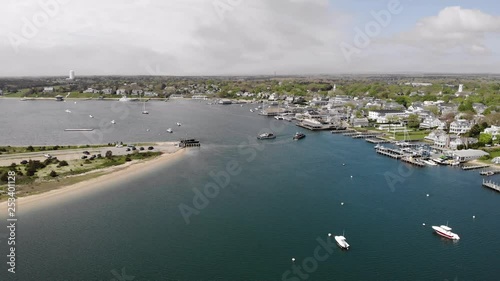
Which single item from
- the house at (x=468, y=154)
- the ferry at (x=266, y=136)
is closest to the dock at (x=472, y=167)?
the house at (x=468, y=154)

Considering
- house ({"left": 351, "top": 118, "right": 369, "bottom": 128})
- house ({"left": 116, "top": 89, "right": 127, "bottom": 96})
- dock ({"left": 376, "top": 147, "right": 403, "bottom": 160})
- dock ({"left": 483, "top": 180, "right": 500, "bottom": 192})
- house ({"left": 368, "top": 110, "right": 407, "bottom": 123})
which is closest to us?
dock ({"left": 483, "top": 180, "right": 500, "bottom": 192})

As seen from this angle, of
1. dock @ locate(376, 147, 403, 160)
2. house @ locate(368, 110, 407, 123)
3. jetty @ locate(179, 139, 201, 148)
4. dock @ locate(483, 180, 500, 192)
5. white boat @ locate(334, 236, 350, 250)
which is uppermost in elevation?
house @ locate(368, 110, 407, 123)

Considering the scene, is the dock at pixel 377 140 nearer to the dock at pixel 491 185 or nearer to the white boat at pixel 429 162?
the white boat at pixel 429 162

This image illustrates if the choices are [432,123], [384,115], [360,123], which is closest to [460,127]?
[432,123]

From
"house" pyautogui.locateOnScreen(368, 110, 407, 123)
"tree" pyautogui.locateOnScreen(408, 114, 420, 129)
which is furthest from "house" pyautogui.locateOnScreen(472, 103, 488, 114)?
"tree" pyautogui.locateOnScreen(408, 114, 420, 129)

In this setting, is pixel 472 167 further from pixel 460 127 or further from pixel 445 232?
pixel 445 232

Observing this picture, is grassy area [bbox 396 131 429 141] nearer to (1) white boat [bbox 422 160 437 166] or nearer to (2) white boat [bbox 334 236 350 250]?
(1) white boat [bbox 422 160 437 166]
